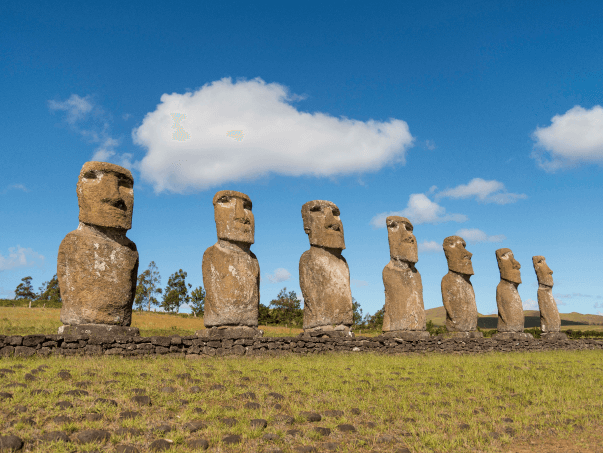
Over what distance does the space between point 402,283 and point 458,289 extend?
366cm

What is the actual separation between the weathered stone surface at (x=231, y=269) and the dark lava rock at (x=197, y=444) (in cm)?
584

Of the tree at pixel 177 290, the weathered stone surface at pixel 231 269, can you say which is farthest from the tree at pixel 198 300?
the weathered stone surface at pixel 231 269

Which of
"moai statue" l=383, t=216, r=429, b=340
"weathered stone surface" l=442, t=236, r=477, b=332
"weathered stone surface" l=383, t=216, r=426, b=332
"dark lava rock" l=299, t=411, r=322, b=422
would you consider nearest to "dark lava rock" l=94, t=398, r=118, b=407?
"dark lava rock" l=299, t=411, r=322, b=422

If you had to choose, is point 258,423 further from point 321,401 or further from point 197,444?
point 321,401

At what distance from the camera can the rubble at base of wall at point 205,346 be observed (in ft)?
31.0

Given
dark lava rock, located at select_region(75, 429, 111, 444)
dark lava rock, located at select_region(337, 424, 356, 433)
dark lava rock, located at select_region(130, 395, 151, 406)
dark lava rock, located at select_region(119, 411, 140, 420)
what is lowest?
dark lava rock, located at select_region(337, 424, 356, 433)

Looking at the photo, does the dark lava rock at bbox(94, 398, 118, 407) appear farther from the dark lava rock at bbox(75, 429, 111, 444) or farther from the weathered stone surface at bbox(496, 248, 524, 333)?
the weathered stone surface at bbox(496, 248, 524, 333)

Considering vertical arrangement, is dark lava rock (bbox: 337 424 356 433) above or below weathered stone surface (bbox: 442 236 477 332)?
below

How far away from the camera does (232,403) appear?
23.6 ft

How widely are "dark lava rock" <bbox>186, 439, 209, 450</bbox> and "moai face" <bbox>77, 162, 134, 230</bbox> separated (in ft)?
20.4

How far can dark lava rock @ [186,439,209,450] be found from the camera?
561 cm

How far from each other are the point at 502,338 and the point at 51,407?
17007mm

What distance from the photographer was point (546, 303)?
22.3 metres

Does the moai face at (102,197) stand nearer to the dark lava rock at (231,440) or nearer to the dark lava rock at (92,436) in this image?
the dark lava rock at (92,436)
